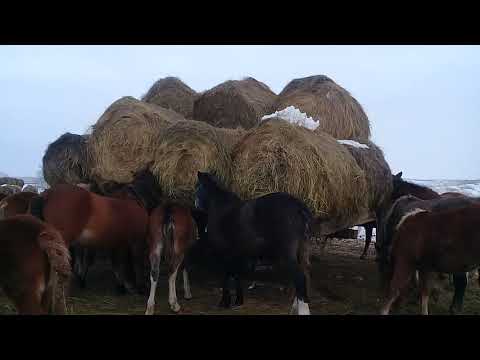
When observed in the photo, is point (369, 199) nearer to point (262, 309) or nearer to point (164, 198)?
point (262, 309)

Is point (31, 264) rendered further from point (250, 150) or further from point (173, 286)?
point (250, 150)

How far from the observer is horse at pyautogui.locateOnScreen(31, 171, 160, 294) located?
532cm

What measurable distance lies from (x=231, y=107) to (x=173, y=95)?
2.27 m

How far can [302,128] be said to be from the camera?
570cm

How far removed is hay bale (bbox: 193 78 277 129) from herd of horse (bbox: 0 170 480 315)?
247 centimetres

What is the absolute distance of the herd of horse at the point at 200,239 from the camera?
3463 millimetres

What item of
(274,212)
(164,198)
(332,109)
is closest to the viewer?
(274,212)

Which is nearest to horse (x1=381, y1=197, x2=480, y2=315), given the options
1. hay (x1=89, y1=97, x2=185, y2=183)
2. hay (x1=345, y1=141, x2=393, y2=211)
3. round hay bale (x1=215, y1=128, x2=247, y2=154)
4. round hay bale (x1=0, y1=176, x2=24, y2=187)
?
hay (x1=345, y1=141, x2=393, y2=211)

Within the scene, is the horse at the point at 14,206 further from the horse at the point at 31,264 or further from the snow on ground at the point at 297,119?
the snow on ground at the point at 297,119

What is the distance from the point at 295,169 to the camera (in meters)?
5.12

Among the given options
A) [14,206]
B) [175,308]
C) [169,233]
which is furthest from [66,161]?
[175,308]

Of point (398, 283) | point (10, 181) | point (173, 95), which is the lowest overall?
point (398, 283)
